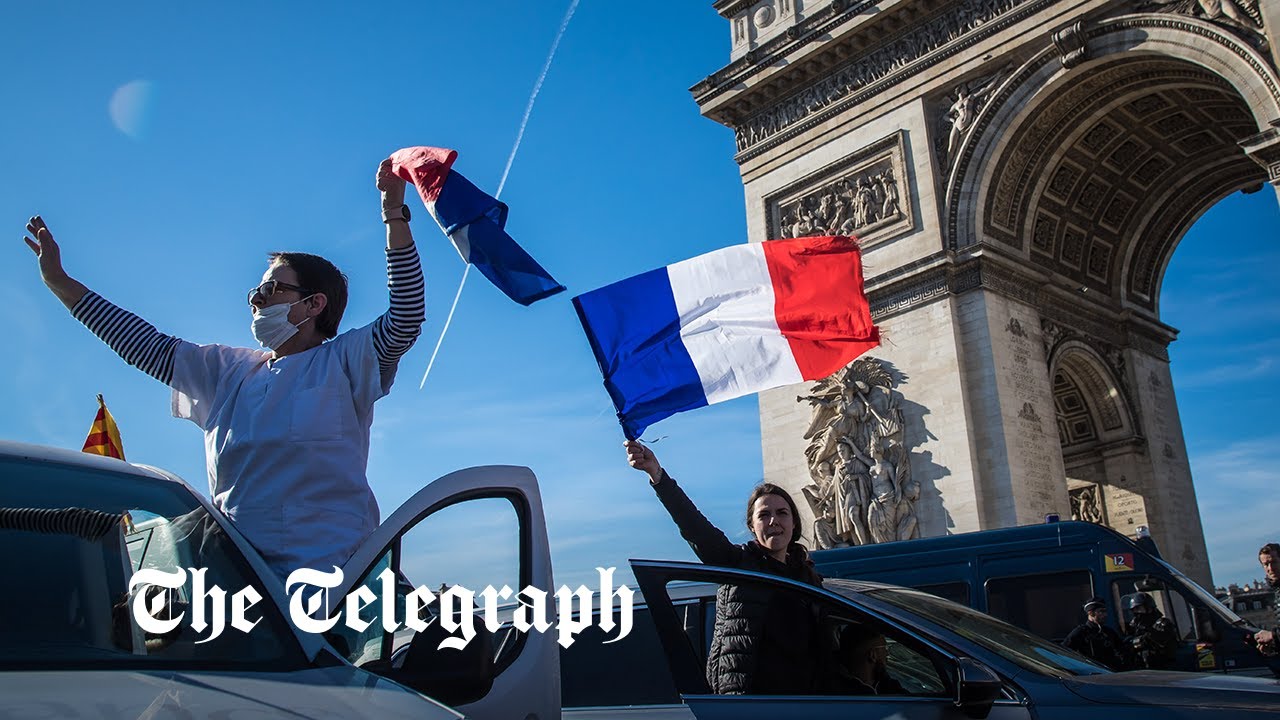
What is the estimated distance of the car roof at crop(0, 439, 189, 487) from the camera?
196 centimetres

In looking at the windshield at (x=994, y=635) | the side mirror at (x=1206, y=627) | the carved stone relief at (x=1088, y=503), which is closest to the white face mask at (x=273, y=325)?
the windshield at (x=994, y=635)

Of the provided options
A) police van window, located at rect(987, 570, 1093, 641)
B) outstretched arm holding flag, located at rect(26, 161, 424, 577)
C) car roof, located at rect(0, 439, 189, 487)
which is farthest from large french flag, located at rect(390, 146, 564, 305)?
police van window, located at rect(987, 570, 1093, 641)

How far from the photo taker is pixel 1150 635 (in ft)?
24.1

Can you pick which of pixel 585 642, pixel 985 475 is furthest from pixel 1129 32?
pixel 585 642

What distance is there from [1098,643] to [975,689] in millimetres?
5046

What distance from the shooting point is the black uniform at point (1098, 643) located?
22.6 ft

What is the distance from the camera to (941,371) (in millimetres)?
14078

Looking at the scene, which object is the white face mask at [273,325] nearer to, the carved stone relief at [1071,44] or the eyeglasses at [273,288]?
the eyeglasses at [273,288]

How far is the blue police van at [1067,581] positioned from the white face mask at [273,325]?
6919 mm

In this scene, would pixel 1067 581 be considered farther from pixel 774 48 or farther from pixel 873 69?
pixel 774 48

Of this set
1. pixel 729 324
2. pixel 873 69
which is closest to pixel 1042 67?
pixel 873 69

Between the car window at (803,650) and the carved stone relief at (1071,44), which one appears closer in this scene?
the car window at (803,650)

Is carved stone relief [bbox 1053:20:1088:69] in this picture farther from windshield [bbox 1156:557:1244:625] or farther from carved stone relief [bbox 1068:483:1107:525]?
windshield [bbox 1156:557:1244:625]

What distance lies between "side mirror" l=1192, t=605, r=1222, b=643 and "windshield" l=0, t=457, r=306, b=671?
304 inches
